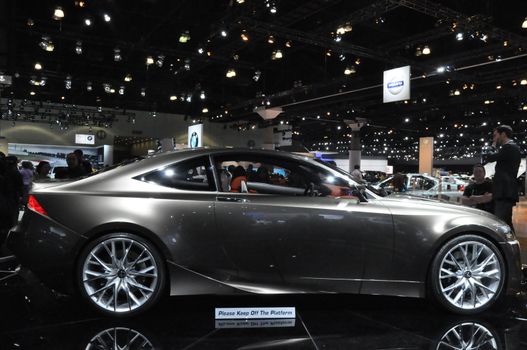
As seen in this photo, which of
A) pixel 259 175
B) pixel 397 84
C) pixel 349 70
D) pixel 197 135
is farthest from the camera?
pixel 349 70

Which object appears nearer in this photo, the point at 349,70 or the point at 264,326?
the point at 264,326

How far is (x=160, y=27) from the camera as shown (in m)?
12.8

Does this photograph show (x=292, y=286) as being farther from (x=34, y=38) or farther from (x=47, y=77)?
(x=47, y=77)

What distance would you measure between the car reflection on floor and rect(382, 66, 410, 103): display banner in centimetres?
902

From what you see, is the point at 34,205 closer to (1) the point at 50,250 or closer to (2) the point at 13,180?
(1) the point at 50,250

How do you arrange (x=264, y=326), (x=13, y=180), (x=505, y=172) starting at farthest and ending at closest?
1. (x=13, y=180)
2. (x=505, y=172)
3. (x=264, y=326)

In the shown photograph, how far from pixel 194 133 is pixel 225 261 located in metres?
10.8

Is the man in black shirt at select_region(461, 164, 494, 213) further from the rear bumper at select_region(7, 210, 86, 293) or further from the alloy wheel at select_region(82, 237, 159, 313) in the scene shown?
the rear bumper at select_region(7, 210, 86, 293)

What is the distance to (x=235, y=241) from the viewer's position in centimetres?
322

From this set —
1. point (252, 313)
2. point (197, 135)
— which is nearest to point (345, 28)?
point (197, 135)

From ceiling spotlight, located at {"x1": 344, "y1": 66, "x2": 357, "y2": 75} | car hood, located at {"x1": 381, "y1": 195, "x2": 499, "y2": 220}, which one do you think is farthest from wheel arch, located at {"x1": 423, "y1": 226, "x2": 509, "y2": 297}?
ceiling spotlight, located at {"x1": 344, "y1": 66, "x2": 357, "y2": 75}

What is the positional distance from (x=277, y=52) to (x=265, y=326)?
1128 centimetres

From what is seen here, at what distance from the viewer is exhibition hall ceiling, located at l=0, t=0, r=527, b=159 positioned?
1100 cm

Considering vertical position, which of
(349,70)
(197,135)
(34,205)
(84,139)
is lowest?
(34,205)
